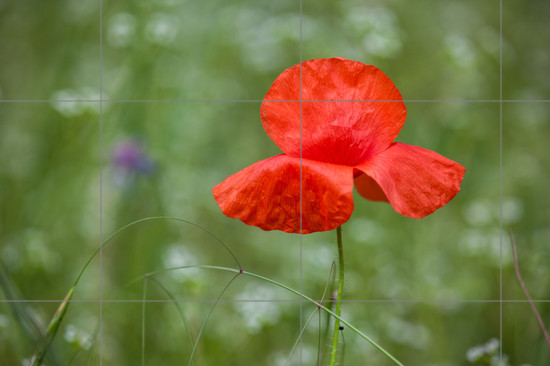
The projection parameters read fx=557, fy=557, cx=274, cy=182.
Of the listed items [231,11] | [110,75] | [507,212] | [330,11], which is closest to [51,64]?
[110,75]

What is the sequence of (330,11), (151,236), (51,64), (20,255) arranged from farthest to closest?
1. (330,11)
2. (51,64)
3. (151,236)
4. (20,255)

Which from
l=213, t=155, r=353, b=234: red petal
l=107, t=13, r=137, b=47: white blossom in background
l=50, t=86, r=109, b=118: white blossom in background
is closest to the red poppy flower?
l=213, t=155, r=353, b=234: red petal

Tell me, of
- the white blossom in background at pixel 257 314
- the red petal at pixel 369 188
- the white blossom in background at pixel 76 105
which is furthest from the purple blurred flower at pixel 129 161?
the red petal at pixel 369 188

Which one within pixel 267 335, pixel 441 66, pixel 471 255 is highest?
pixel 441 66

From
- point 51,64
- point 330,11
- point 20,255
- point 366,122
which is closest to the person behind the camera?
point 366,122

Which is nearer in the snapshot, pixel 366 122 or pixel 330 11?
pixel 366 122

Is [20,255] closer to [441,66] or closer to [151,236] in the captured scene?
[151,236]

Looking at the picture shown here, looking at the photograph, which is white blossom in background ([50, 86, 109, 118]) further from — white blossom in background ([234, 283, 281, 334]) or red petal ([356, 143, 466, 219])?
red petal ([356, 143, 466, 219])
